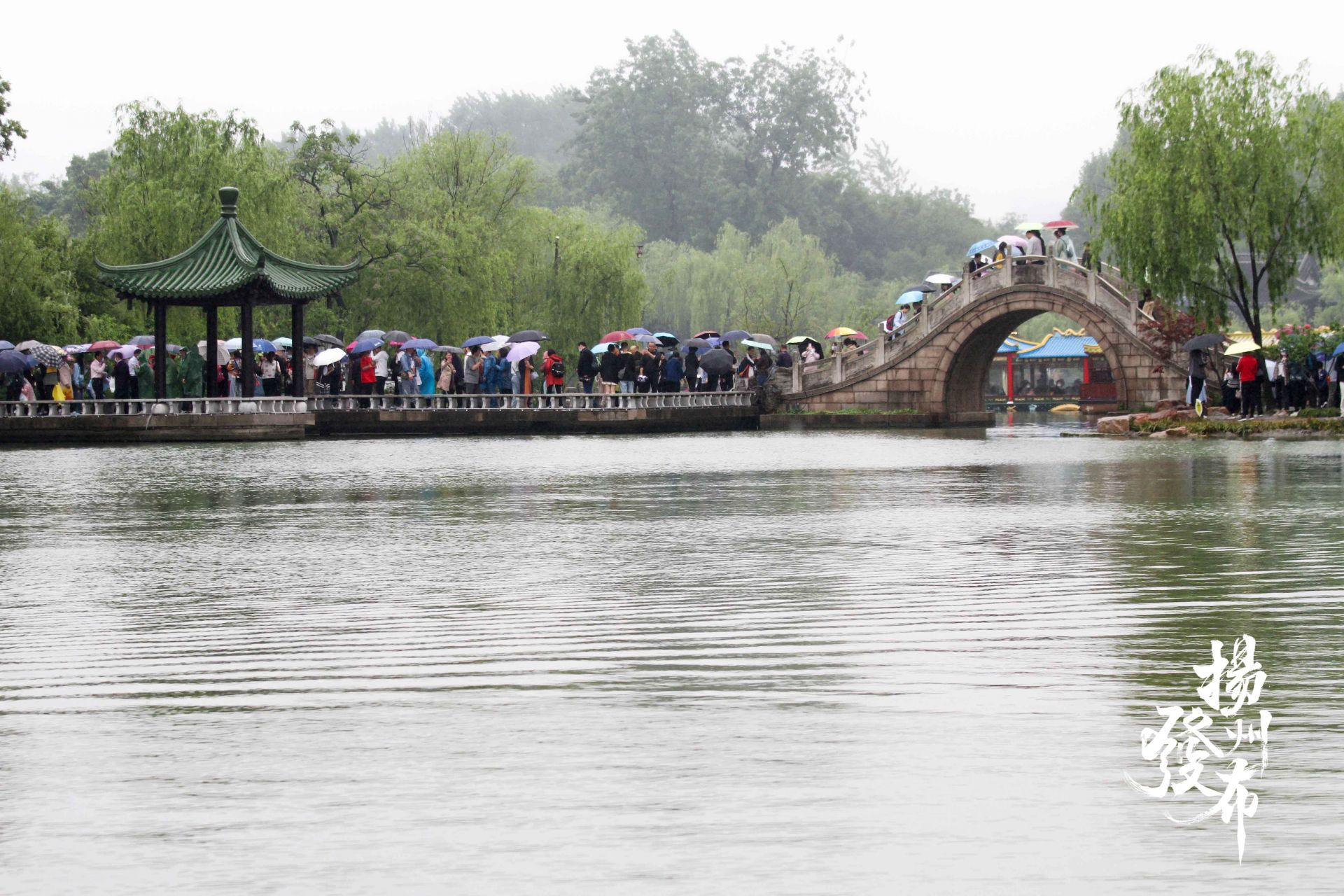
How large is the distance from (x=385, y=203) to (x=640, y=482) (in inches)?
1121

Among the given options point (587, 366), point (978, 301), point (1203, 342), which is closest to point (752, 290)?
point (978, 301)

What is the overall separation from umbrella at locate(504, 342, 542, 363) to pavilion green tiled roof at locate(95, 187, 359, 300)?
381cm

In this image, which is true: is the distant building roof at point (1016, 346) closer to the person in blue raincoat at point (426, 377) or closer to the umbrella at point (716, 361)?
the umbrella at point (716, 361)

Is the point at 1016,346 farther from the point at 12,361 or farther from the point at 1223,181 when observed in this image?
the point at 12,361

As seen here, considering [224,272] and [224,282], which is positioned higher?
[224,272]

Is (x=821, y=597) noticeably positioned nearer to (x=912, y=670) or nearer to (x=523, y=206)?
(x=912, y=670)

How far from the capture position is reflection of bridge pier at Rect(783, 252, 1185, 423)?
39906 mm

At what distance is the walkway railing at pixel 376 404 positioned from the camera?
32750 millimetres

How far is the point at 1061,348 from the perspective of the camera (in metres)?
64.4

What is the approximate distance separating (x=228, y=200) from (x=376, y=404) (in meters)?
4.98

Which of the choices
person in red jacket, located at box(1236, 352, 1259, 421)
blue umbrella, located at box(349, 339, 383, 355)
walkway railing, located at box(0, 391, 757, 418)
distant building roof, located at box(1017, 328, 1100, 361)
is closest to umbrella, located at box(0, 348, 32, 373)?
walkway railing, located at box(0, 391, 757, 418)

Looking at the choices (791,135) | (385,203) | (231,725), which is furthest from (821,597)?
(791,135)

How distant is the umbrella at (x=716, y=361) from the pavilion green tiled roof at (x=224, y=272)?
8281mm

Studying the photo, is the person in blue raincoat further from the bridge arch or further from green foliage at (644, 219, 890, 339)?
green foliage at (644, 219, 890, 339)
